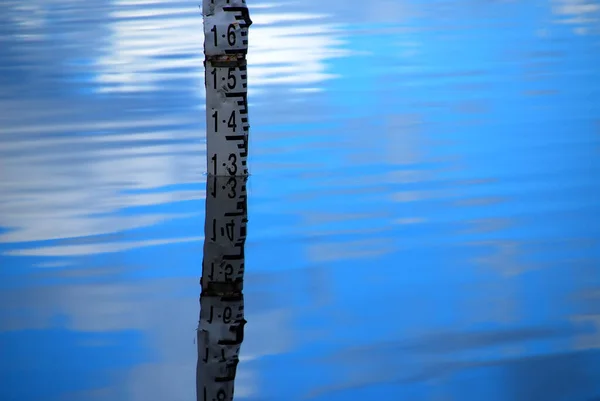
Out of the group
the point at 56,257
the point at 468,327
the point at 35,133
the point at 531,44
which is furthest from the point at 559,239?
the point at 531,44

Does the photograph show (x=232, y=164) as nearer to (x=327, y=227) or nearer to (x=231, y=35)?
(x=231, y=35)

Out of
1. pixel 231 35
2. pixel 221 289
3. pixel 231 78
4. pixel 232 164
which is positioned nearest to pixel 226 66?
pixel 231 78

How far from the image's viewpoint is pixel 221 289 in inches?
259

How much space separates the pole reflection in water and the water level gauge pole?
41cm

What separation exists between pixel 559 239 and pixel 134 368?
2.87 m

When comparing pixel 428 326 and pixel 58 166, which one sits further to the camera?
pixel 58 166

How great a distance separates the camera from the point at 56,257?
293 inches

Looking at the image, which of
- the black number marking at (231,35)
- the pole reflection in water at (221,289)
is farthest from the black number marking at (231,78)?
the pole reflection in water at (221,289)

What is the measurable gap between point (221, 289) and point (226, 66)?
244 cm

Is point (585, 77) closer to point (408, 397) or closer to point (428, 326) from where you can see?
point (428, 326)

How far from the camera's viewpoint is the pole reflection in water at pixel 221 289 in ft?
17.0

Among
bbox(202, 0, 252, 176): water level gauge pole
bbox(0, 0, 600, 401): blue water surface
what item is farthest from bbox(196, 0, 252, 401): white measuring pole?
bbox(0, 0, 600, 401): blue water surface

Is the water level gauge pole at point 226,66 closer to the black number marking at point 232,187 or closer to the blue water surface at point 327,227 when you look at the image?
the black number marking at point 232,187

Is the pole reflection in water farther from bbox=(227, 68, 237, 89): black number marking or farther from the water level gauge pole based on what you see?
bbox=(227, 68, 237, 89): black number marking
